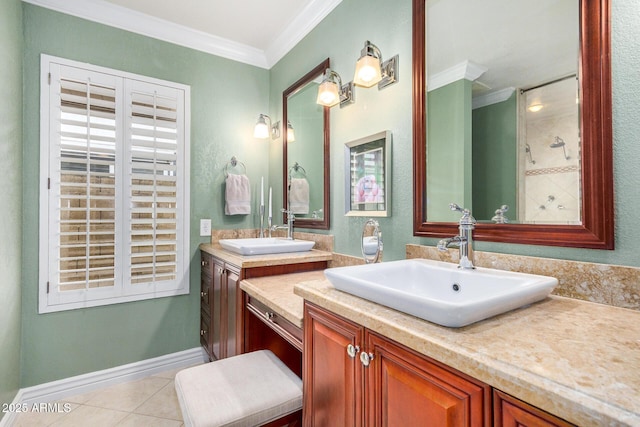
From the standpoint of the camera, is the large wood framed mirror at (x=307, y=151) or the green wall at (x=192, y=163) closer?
the green wall at (x=192, y=163)

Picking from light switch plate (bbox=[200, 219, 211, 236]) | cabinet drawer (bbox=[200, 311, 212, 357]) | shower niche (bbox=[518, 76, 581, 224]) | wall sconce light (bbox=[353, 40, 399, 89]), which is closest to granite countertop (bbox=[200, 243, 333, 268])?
light switch plate (bbox=[200, 219, 211, 236])

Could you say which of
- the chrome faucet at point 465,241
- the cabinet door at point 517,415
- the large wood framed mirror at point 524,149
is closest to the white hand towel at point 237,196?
the large wood framed mirror at point 524,149

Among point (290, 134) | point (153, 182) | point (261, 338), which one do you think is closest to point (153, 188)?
point (153, 182)

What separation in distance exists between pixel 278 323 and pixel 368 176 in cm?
89

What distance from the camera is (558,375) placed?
1.57 ft

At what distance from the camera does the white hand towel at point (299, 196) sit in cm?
223

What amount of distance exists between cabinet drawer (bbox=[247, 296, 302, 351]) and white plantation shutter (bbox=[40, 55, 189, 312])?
3.71 ft

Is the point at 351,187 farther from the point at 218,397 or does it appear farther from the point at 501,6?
the point at 218,397

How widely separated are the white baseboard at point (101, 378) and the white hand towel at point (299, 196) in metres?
1.37

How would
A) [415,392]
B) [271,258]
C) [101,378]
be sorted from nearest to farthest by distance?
1. [415,392]
2. [271,258]
3. [101,378]

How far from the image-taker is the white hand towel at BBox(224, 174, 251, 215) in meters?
2.50

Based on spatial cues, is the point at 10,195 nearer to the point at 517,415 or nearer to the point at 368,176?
the point at 368,176

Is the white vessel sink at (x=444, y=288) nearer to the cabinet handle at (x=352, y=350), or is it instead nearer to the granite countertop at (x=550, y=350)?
the granite countertop at (x=550, y=350)

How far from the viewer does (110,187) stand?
209 centimetres
